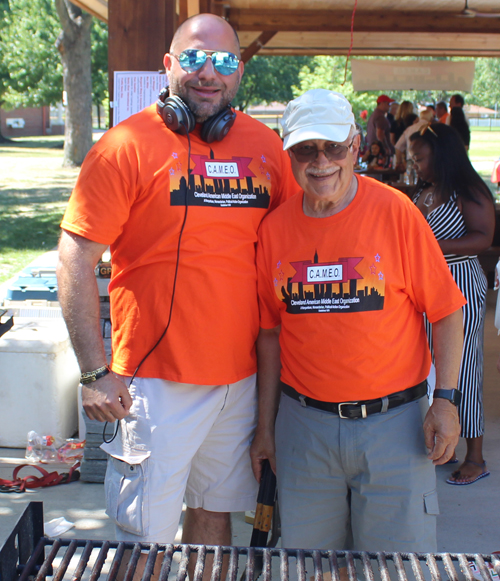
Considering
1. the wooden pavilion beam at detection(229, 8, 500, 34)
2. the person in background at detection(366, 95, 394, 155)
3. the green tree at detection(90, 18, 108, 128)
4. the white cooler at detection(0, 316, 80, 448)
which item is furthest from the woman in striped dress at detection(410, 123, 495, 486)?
the green tree at detection(90, 18, 108, 128)

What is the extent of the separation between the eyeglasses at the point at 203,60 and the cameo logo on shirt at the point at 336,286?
2.40 feet

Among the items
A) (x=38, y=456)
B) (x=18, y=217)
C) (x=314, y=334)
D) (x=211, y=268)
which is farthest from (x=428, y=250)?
(x=18, y=217)

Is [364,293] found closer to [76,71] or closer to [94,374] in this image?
[94,374]

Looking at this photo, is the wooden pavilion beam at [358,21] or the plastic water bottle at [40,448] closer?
the plastic water bottle at [40,448]

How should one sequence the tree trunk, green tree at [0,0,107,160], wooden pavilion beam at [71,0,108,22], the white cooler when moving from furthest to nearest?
green tree at [0,0,107,160]
the tree trunk
wooden pavilion beam at [71,0,108,22]
the white cooler

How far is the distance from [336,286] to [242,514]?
75.5 inches

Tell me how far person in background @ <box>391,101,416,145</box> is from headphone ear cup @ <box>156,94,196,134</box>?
44.7 ft

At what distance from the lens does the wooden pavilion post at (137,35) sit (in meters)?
3.66

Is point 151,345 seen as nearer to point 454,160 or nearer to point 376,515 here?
point 376,515

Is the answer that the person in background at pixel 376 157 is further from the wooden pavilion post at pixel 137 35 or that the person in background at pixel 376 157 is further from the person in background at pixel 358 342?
the person in background at pixel 358 342

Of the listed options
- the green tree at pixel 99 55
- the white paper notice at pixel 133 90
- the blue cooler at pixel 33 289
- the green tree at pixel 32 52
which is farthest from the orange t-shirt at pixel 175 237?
the green tree at pixel 32 52

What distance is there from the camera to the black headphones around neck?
7.14 feet

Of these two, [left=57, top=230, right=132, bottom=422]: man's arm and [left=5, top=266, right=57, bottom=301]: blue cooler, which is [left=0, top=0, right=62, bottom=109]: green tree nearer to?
[left=5, top=266, right=57, bottom=301]: blue cooler

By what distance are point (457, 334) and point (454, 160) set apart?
70.9 inches
